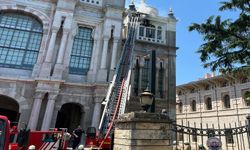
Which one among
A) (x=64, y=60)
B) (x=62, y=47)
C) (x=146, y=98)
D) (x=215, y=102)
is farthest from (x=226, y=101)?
(x=146, y=98)

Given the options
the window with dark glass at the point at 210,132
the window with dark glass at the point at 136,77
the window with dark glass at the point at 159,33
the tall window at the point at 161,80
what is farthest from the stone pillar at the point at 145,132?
the window with dark glass at the point at 159,33

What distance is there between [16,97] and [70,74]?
16.3 ft

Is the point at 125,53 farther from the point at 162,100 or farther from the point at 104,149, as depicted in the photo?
the point at 104,149

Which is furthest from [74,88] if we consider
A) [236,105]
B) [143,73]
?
[236,105]

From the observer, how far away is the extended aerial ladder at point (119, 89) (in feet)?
38.8

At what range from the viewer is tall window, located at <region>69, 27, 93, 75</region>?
1988 centimetres

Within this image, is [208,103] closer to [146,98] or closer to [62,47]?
[62,47]

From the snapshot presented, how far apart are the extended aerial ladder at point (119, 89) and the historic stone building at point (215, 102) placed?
15435mm

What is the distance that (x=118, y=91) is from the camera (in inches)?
575

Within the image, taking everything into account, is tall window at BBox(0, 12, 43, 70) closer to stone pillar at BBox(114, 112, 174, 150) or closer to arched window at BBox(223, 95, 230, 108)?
stone pillar at BBox(114, 112, 174, 150)

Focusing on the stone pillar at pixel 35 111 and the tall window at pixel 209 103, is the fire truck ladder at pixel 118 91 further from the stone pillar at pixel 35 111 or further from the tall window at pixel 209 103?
the tall window at pixel 209 103

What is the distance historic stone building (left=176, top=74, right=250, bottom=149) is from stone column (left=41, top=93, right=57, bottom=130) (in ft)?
59.9

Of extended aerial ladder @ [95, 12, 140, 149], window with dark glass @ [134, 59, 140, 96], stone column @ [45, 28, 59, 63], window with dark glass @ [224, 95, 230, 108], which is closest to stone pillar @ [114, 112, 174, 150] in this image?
extended aerial ladder @ [95, 12, 140, 149]

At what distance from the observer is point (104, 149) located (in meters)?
9.98
